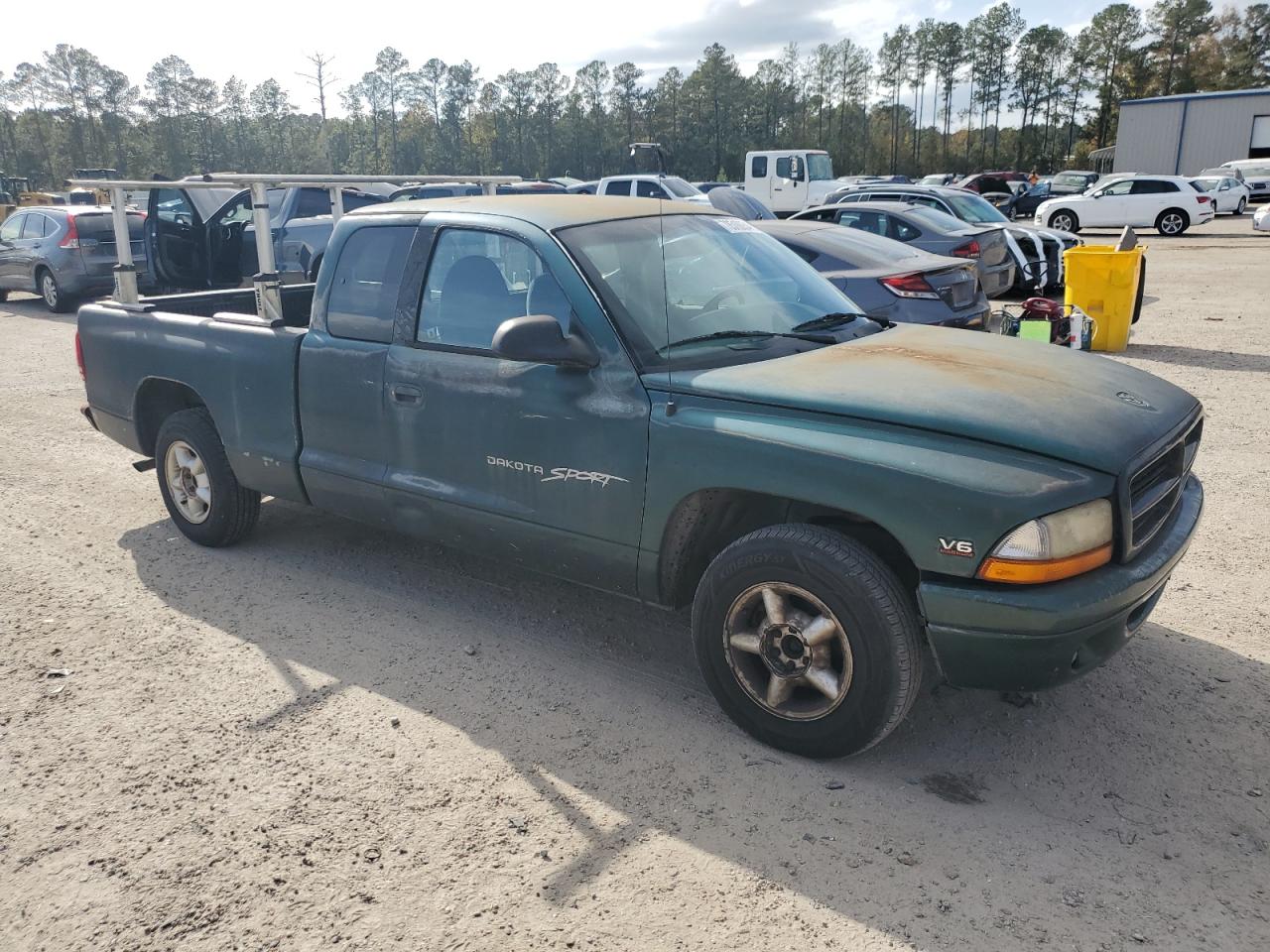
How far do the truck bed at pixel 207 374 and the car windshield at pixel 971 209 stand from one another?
38.0 feet

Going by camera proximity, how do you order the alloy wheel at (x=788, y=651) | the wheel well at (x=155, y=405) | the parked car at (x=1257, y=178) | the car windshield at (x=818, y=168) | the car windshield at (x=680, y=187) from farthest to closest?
1. the parked car at (x=1257, y=178)
2. the car windshield at (x=818, y=168)
3. the car windshield at (x=680, y=187)
4. the wheel well at (x=155, y=405)
5. the alloy wheel at (x=788, y=651)

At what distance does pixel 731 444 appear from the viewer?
3250 millimetres

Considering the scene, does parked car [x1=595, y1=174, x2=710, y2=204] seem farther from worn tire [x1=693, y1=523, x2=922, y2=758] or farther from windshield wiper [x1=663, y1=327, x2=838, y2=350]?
worn tire [x1=693, y1=523, x2=922, y2=758]

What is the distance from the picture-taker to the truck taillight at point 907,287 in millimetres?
8508

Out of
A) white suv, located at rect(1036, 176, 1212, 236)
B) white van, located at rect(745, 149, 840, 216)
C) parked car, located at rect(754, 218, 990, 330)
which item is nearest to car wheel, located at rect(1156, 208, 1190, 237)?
white suv, located at rect(1036, 176, 1212, 236)

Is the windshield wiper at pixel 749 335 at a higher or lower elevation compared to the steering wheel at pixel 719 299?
lower

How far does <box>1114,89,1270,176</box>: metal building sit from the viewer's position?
48531 millimetres

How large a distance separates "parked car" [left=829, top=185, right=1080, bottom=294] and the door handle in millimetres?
11137

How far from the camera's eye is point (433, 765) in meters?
3.36

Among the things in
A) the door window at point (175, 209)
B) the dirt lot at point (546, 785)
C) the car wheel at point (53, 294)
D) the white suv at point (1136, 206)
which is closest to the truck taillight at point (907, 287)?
the dirt lot at point (546, 785)

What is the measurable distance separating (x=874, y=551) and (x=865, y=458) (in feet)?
1.43

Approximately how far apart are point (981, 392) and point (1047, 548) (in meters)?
0.63

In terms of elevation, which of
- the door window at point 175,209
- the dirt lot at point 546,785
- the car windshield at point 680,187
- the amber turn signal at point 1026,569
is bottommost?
the dirt lot at point 546,785

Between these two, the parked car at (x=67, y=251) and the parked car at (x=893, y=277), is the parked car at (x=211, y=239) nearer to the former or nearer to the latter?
the parked car at (x=67, y=251)
